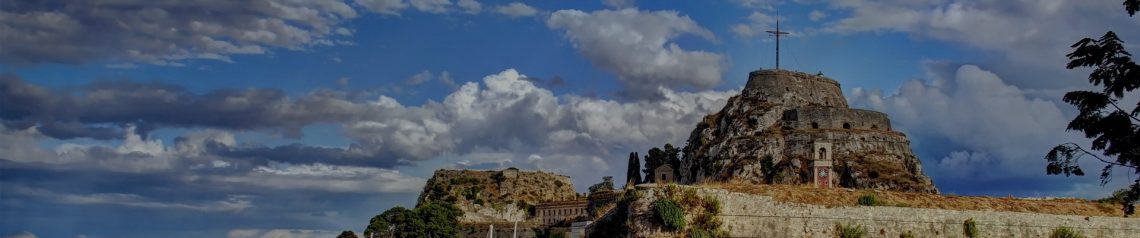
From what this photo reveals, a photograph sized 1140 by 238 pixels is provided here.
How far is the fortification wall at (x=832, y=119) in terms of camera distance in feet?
313

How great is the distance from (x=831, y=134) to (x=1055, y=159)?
7333 centimetres

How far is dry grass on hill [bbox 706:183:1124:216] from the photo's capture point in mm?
43188

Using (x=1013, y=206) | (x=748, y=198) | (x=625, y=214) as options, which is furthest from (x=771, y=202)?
(x=1013, y=206)

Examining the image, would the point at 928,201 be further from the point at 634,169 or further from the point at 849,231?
the point at 634,169

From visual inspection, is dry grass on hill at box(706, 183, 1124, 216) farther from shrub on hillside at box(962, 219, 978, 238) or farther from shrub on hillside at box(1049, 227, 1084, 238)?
shrub on hillside at box(1049, 227, 1084, 238)

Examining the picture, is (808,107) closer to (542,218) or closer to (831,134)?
(831,134)

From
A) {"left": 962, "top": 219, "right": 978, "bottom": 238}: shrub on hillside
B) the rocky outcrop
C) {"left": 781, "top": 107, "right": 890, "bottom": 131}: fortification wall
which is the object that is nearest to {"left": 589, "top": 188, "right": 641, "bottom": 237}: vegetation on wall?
{"left": 962, "top": 219, "right": 978, "bottom": 238}: shrub on hillside

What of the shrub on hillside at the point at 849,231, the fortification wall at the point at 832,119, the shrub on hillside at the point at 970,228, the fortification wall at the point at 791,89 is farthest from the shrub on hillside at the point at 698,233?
the fortification wall at the point at 791,89

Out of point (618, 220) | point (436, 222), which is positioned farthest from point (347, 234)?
point (618, 220)

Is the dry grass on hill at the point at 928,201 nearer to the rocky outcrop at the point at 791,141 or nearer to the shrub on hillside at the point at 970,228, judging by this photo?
the shrub on hillside at the point at 970,228

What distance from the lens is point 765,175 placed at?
3583 inches

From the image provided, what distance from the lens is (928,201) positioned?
45969 mm

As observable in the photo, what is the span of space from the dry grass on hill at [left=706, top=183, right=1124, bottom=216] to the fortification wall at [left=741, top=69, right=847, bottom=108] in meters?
50.5

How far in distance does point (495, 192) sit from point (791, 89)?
57080mm
